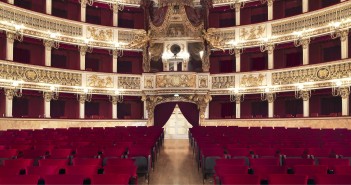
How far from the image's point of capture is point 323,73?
2025cm

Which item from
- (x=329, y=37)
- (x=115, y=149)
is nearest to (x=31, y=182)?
(x=115, y=149)

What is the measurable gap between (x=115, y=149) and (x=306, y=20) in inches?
678

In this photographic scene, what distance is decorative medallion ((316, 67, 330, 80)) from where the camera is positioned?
65.6 ft

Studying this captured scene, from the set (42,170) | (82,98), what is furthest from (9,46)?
(42,170)

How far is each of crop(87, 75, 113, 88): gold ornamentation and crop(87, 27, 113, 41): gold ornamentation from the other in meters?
2.58

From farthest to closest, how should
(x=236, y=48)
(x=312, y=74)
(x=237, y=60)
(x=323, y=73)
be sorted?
1. (x=237, y=60)
2. (x=236, y=48)
3. (x=312, y=74)
4. (x=323, y=73)

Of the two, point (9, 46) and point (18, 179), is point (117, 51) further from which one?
point (18, 179)

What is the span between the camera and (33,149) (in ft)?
27.0

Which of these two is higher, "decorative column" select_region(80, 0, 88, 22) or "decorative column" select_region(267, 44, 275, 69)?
"decorative column" select_region(80, 0, 88, 22)

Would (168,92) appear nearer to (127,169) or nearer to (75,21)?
(75,21)

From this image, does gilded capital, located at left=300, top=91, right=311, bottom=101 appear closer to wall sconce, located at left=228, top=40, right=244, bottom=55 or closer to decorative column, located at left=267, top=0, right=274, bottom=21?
wall sconce, located at left=228, top=40, right=244, bottom=55

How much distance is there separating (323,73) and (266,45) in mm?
4680

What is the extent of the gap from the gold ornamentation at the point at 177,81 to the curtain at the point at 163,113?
1571 millimetres

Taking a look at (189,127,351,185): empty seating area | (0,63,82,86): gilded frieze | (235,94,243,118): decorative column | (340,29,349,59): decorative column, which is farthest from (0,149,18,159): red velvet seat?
(235,94,243,118): decorative column
